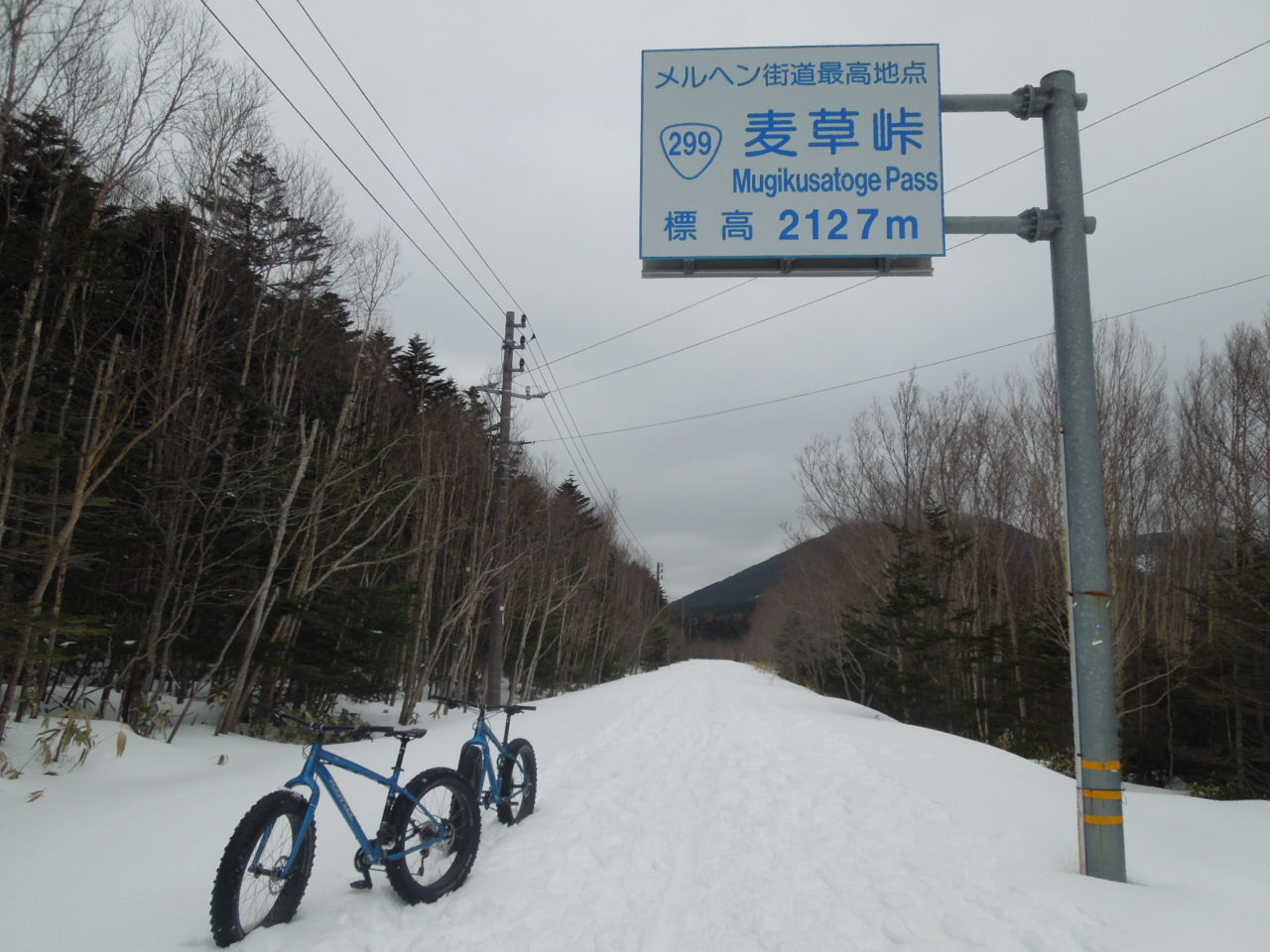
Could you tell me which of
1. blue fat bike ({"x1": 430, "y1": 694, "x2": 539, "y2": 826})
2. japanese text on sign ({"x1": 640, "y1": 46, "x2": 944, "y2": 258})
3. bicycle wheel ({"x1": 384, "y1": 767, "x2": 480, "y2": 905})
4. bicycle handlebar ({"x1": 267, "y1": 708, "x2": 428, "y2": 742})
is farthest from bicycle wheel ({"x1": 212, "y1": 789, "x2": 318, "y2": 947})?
japanese text on sign ({"x1": 640, "y1": 46, "x2": 944, "y2": 258})

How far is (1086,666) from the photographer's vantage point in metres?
4.77

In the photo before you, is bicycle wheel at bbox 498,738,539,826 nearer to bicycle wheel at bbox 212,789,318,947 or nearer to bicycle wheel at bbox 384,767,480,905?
bicycle wheel at bbox 384,767,480,905

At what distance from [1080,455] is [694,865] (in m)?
3.94

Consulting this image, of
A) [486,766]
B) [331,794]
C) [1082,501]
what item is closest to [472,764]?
[486,766]

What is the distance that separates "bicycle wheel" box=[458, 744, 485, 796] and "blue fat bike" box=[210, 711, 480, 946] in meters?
0.88

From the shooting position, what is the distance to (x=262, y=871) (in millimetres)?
3539

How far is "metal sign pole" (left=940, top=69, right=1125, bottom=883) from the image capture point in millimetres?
4570

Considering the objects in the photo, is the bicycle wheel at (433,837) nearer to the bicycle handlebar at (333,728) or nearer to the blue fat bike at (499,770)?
the bicycle handlebar at (333,728)

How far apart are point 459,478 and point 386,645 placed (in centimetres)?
475

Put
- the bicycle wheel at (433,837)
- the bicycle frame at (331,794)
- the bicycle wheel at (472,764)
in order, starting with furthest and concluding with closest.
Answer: the bicycle wheel at (472,764) → the bicycle wheel at (433,837) → the bicycle frame at (331,794)

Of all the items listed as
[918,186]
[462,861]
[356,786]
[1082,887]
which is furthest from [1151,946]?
[356,786]

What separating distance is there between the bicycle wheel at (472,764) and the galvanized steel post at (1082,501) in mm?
4222

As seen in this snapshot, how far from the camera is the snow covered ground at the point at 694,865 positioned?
3703 millimetres

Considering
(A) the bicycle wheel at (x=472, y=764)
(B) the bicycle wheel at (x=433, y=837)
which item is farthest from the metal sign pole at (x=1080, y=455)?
(A) the bicycle wheel at (x=472, y=764)
